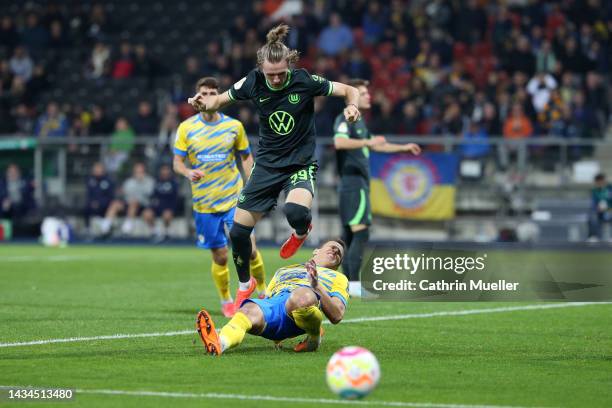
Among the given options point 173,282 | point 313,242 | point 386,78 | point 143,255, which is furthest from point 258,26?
point 173,282

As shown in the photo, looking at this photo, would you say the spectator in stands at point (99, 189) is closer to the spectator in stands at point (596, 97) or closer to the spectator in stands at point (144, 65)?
the spectator in stands at point (144, 65)

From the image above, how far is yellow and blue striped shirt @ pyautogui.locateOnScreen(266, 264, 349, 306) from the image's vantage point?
31.1 ft

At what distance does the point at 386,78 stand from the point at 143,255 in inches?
298

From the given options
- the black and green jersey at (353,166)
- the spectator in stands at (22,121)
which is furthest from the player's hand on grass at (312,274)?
the spectator in stands at (22,121)

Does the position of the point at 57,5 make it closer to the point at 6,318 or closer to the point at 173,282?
the point at 173,282

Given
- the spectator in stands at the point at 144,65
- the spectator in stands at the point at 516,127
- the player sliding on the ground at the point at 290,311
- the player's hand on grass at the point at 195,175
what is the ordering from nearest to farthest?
1. the player sliding on the ground at the point at 290,311
2. the player's hand on grass at the point at 195,175
3. the spectator in stands at the point at 516,127
4. the spectator in stands at the point at 144,65

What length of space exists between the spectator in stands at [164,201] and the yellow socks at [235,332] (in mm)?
17088

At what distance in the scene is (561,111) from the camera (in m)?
25.1

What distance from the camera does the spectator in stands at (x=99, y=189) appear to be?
26359mm

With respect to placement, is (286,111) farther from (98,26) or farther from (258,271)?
(98,26)

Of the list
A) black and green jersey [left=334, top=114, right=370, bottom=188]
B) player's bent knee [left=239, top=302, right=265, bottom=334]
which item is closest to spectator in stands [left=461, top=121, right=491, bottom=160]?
black and green jersey [left=334, top=114, right=370, bottom=188]

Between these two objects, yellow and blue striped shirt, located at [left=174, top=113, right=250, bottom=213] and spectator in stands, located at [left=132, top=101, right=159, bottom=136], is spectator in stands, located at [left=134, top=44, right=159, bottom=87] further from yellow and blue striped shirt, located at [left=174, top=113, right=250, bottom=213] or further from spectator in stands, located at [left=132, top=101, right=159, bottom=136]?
yellow and blue striped shirt, located at [left=174, top=113, right=250, bottom=213]

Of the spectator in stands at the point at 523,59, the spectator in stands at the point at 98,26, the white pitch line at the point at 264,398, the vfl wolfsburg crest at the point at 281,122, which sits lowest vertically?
the white pitch line at the point at 264,398

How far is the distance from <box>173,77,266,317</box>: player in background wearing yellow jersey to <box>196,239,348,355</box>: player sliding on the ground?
9.38 ft
